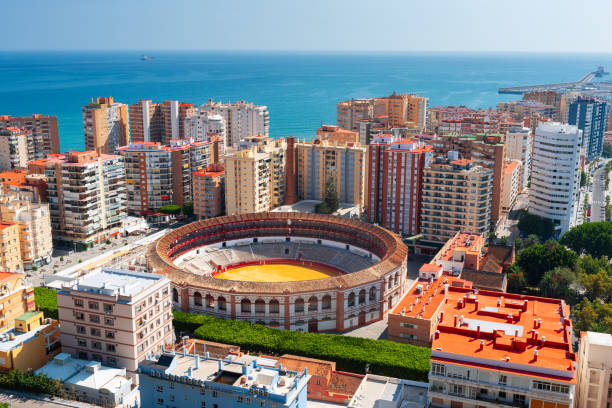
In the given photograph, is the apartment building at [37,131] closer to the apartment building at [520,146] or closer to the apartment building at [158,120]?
the apartment building at [158,120]

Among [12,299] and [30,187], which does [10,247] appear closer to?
[30,187]

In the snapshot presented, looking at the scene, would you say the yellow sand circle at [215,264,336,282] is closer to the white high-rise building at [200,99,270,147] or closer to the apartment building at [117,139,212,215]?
the apartment building at [117,139,212,215]

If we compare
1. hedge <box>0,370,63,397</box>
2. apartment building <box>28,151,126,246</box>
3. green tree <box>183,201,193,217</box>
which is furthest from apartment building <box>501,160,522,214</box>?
hedge <box>0,370,63,397</box>

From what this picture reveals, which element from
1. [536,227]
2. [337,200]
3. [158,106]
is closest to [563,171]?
[536,227]

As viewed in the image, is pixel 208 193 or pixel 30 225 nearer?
pixel 30 225

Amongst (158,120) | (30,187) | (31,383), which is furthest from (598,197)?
(31,383)

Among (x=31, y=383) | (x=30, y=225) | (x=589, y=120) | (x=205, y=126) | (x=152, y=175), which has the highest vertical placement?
(x=205, y=126)

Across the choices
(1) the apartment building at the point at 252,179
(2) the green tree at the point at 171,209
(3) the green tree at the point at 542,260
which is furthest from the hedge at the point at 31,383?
(2) the green tree at the point at 171,209
